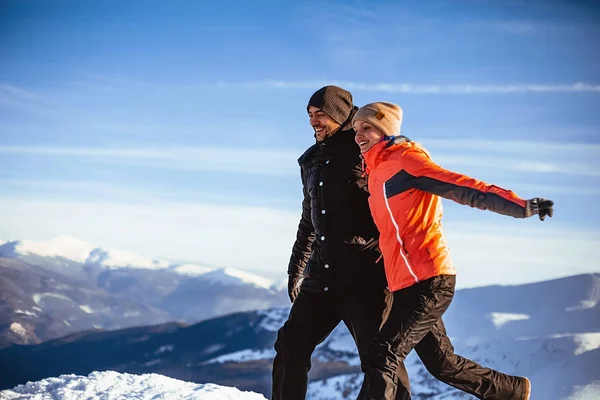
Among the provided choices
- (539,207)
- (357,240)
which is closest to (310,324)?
(357,240)

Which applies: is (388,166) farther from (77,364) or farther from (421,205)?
(77,364)

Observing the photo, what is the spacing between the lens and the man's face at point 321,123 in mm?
4418

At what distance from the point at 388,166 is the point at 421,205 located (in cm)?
27

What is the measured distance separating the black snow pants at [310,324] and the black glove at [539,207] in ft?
4.06

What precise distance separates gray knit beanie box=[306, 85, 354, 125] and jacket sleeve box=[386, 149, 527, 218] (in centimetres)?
85

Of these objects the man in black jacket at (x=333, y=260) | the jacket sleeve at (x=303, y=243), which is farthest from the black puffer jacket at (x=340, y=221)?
the jacket sleeve at (x=303, y=243)

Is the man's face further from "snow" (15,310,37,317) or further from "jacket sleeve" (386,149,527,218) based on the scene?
"snow" (15,310,37,317)

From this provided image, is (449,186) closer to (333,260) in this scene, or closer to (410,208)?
(410,208)

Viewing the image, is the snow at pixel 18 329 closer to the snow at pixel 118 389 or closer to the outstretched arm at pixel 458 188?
the snow at pixel 118 389

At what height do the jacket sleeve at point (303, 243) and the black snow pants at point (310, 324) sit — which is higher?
the jacket sleeve at point (303, 243)

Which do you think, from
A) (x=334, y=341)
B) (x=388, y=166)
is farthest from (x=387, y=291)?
(x=334, y=341)

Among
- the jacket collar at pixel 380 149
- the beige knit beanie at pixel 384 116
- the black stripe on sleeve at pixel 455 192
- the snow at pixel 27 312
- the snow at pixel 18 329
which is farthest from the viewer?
the snow at pixel 27 312

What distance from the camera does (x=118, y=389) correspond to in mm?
6359

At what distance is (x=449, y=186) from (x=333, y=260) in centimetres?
108
